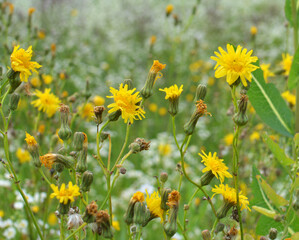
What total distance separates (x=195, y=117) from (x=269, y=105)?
23.5 inches

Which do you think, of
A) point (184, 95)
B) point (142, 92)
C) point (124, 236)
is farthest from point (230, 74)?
point (184, 95)

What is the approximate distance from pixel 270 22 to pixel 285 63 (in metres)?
8.05

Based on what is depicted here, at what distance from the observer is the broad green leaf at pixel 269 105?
5.54ft

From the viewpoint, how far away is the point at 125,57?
729 cm

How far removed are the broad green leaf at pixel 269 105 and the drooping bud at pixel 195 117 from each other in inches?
18.2

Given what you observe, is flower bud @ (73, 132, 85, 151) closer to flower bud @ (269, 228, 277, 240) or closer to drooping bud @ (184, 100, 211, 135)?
drooping bud @ (184, 100, 211, 135)

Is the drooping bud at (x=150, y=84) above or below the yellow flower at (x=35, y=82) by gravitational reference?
below

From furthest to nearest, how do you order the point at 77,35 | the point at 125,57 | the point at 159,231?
1. the point at 77,35
2. the point at 125,57
3. the point at 159,231

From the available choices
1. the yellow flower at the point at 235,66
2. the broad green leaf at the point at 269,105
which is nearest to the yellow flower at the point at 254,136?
the broad green leaf at the point at 269,105

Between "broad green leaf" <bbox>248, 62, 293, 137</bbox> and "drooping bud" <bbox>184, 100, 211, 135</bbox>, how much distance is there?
0.46 meters

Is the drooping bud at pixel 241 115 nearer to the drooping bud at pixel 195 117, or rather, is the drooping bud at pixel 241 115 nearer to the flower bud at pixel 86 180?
the drooping bud at pixel 195 117

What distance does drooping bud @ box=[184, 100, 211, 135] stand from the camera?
1.27 meters

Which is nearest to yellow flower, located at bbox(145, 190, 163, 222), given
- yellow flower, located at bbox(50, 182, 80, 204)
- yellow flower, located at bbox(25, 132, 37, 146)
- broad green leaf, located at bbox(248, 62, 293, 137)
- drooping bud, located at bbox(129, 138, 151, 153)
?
drooping bud, located at bbox(129, 138, 151, 153)

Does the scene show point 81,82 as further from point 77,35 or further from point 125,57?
point 77,35
